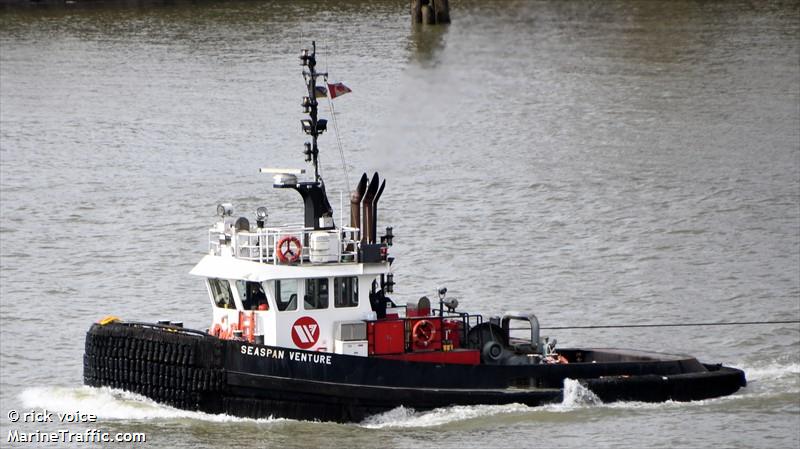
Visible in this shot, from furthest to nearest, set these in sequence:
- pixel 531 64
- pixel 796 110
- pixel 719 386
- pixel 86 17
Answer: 1. pixel 86 17
2. pixel 531 64
3. pixel 796 110
4. pixel 719 386

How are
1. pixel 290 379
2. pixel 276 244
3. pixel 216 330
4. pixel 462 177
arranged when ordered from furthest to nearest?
pixel 462 177, pixel 216 330, pixel 276 244, pixel 290 379

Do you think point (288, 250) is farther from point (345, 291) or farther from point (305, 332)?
point (305, 332)

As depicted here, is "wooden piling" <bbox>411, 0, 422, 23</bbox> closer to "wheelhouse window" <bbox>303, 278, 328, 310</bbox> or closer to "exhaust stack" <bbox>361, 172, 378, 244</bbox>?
"exhaust stack" <bbox>361, 172, 378, 244</bbox>

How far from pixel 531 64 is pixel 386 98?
22.1 feet

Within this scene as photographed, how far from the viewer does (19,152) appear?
4791cm

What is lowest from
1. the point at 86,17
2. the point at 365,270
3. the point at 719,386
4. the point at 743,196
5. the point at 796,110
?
the point at 719,386

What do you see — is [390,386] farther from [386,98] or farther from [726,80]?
[726,80]

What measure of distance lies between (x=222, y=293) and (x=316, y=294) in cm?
162

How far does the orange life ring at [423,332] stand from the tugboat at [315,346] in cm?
2

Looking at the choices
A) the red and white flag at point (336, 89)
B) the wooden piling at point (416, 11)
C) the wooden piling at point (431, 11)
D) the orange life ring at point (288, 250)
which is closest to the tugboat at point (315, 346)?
the orange life ring at point (288, 250)

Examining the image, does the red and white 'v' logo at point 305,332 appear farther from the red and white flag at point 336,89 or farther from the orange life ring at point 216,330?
the red and white flag at point 336,89

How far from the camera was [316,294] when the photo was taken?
27.9m

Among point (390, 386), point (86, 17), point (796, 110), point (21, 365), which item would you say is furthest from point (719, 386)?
point (86, 17)

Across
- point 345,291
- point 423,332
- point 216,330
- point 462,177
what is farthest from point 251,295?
point 462,177
